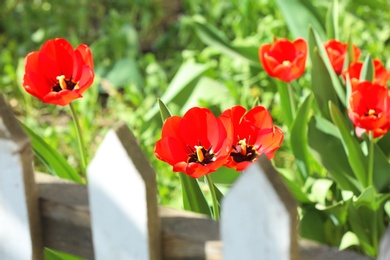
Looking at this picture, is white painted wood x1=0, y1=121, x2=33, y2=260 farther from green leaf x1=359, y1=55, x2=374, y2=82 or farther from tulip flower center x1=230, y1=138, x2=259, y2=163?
green leaf x1=359, y1=55, x2=374, y2=82

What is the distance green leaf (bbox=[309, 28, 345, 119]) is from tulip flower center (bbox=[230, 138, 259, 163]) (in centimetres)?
63

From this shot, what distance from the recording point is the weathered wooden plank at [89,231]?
110 centimetres

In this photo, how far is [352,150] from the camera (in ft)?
6.30

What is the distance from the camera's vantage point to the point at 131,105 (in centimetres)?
365

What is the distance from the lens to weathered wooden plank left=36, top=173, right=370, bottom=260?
1.10 meters

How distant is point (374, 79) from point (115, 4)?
2832 mm

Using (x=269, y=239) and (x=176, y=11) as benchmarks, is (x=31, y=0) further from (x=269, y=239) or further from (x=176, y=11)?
(x=269, y=239)

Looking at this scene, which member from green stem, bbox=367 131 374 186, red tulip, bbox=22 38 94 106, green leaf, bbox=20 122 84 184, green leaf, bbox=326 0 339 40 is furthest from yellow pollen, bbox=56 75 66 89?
green leaf, bbox=326 0 339 40

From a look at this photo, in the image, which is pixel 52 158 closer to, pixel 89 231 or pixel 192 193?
pixel 192 193

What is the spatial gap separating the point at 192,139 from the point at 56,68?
397mm

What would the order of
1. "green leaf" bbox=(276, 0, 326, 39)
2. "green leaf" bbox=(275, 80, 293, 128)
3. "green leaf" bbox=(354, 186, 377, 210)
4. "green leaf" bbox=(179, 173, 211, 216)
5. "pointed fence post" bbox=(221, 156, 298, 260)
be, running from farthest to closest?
"green leaf" bbox=(276, 0, 326, 39)
"green leaf" bbox=(275, 80, 293, 128)
"green leaf" bbox=(354, 186, 377, 210)
"green leaf" bbox=(179, 173, 211, 216)
"pointed fence post" bbox=(221, 156, 298, 260)

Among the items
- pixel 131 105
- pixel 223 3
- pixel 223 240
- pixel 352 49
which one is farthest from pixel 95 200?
pixel 223 3

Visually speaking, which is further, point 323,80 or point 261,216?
point 323,80

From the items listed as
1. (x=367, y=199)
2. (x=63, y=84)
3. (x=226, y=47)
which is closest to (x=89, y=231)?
(x=63, y=84)
